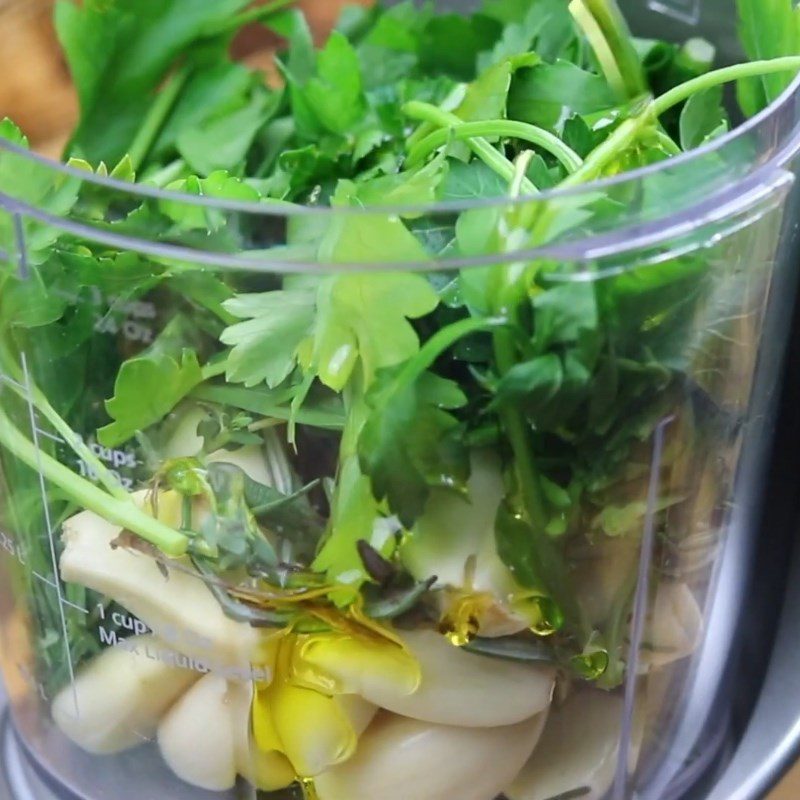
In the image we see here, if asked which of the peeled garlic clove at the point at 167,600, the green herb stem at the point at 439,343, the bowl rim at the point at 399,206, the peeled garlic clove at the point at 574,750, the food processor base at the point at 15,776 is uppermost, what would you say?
the bowl rim at the point at 399,206

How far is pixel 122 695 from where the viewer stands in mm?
Result: 433

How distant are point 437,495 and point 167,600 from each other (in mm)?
101

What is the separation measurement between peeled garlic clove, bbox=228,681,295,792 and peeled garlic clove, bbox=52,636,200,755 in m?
0.02

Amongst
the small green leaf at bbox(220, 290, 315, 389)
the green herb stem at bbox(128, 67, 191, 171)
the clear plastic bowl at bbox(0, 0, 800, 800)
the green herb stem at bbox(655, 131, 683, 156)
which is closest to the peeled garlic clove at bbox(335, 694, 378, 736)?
the clear plastic bowl at bbox(0, 0, 800, 800)

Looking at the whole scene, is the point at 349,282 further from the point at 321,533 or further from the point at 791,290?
the point at 791,290

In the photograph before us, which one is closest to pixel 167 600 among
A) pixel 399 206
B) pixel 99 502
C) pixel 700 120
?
pixel 99 502

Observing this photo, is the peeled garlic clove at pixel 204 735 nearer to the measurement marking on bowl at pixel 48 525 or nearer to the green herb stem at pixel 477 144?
the measurement marking on bowl at pixel 48 525

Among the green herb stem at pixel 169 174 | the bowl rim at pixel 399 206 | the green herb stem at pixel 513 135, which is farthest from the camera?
the green herb stem at pixel 169 174

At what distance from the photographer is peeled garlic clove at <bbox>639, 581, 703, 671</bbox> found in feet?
1.44

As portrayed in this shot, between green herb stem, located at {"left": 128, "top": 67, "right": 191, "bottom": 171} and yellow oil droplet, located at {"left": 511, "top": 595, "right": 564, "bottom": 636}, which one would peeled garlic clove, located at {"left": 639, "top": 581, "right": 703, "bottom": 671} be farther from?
green herb stem, located at {"left": 128, "top": 67, "right": 191, "bottom": 171}

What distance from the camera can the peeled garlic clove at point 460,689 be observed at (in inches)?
15.5

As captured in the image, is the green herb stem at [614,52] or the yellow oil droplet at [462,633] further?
the green herb stem at [614,52]

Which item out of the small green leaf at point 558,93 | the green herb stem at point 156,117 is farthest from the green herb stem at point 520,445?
the green herb stem at point 156,117

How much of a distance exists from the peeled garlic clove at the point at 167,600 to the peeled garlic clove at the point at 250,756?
14mm
